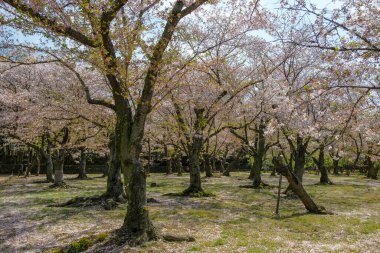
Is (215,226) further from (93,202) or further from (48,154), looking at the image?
(48,154)

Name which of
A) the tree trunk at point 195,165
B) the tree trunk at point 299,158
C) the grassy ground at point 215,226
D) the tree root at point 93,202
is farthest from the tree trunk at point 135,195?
the tree trunk at point 299,158

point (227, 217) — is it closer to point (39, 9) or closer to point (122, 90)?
point (122, 90)

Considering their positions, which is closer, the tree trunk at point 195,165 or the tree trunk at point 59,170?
the tree trunk at point 195,165

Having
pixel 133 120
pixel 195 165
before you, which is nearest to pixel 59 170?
pixel 195 165

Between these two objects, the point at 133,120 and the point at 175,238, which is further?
the point at 133,120

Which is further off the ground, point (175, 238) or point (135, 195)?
point (135, 195)

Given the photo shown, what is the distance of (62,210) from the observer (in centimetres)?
1622

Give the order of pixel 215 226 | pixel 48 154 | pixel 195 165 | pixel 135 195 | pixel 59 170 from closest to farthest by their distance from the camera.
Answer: pixel 135 195, pixel 215 226, pixel 195 165, pixel 59 170, pixel 48 154

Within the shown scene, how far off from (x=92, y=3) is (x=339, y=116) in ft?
29.4

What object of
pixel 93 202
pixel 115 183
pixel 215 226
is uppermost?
pixel 115 183

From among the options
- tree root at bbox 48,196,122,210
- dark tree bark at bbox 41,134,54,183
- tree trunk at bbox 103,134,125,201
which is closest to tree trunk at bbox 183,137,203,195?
tree trunk at bbox 103,134,125,201

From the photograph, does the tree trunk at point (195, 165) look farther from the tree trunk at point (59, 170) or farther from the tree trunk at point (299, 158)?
the tree trunk at point (59, 170)

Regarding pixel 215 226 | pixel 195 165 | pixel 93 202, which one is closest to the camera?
pixel 215 226

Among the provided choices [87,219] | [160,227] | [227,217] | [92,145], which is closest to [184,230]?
[160,227]
